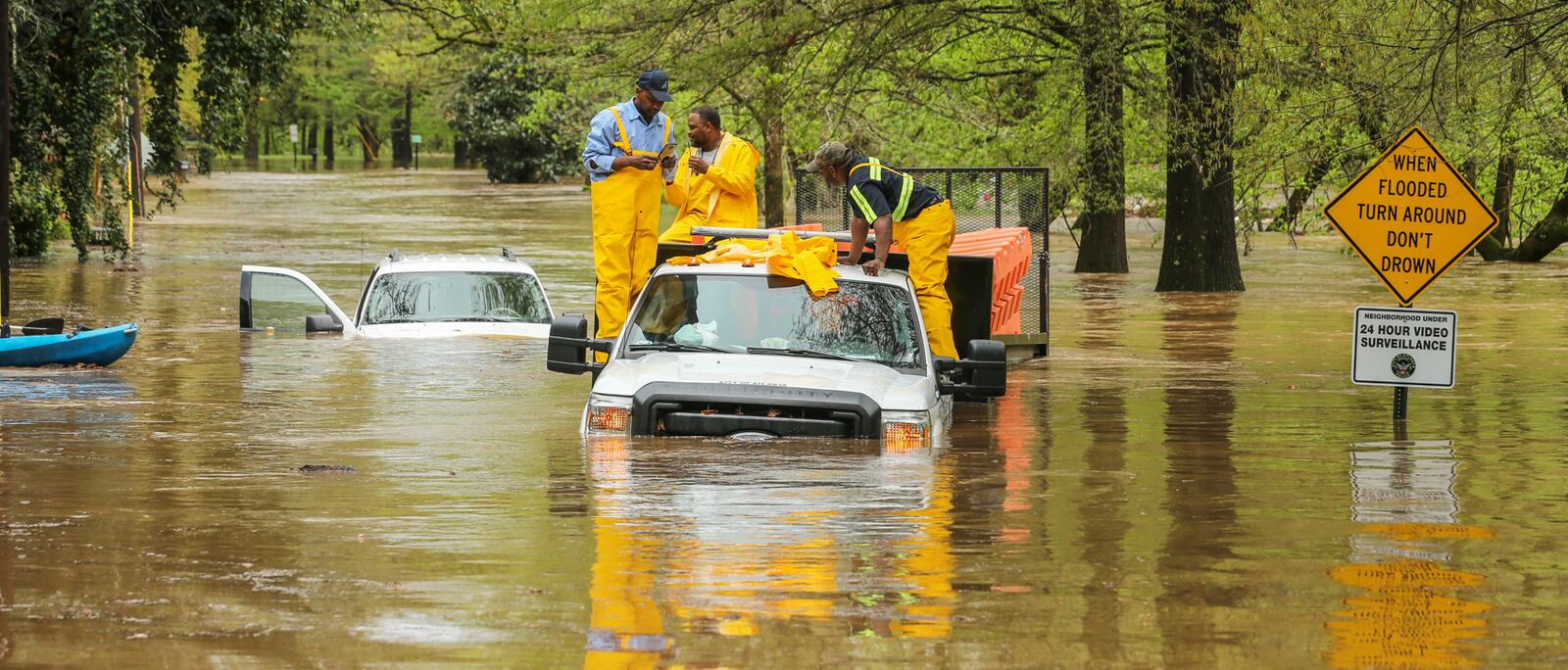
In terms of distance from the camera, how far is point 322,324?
17.4 metres

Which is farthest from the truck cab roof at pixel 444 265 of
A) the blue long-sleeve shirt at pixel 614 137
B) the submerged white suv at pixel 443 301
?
the blue long-sleeve shirt at pixel 614 137

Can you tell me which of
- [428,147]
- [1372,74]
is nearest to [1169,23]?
[1372,74]

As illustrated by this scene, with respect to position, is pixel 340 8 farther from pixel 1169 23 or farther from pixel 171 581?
pixel 171 581

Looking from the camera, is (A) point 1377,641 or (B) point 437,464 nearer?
(A) point 1377,641

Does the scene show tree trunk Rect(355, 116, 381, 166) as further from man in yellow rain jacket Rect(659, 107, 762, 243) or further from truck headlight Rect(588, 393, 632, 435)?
truck headlight Rect(588, 393, 632, 435)

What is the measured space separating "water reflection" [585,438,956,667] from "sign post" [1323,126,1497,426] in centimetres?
433

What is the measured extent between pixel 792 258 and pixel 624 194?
2.35 metres

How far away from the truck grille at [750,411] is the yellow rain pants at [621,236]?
3.00 meters

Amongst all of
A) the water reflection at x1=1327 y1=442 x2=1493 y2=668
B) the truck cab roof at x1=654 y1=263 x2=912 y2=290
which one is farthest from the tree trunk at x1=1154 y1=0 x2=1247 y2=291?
the water reflection at x1=1327 y1=442 x2=1493 y2=668

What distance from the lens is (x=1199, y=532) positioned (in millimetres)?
8844

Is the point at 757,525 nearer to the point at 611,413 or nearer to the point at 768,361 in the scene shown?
the point at 611,413

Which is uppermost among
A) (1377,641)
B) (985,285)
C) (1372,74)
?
(1372,74)

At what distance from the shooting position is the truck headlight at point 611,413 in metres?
10.5

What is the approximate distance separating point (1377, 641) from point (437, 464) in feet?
18.0
